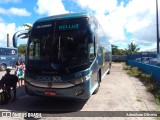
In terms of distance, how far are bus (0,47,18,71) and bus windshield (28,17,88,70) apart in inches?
739

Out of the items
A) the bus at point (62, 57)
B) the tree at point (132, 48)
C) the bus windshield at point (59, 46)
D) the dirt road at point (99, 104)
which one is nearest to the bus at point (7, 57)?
the dirt road at point (99, 104)

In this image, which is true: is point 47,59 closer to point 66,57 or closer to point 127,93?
point 66,57

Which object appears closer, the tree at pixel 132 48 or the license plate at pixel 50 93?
the license plate at pixel 50 93

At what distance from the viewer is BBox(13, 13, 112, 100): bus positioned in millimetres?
7668

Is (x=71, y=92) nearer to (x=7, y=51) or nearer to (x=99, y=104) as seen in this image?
(x=99, y=104)

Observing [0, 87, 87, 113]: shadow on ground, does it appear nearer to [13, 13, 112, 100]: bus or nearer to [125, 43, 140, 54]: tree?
[13, 13, 112, 100]: bus

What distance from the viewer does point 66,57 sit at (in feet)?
25.9

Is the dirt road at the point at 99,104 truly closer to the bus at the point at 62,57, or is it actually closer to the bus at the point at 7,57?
the bus at the point at 62,57

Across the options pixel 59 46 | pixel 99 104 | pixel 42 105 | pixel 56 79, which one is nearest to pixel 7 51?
pixel 42 105

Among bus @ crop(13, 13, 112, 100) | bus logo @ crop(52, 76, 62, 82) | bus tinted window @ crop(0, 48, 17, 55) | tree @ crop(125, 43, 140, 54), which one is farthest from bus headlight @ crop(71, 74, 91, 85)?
tree @ crop(125, 43, 140, 54)

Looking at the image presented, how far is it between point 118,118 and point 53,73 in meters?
2.46

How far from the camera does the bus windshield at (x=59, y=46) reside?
7.88 meters

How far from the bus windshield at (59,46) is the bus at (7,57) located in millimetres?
18773

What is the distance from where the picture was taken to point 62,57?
7.89 meters
